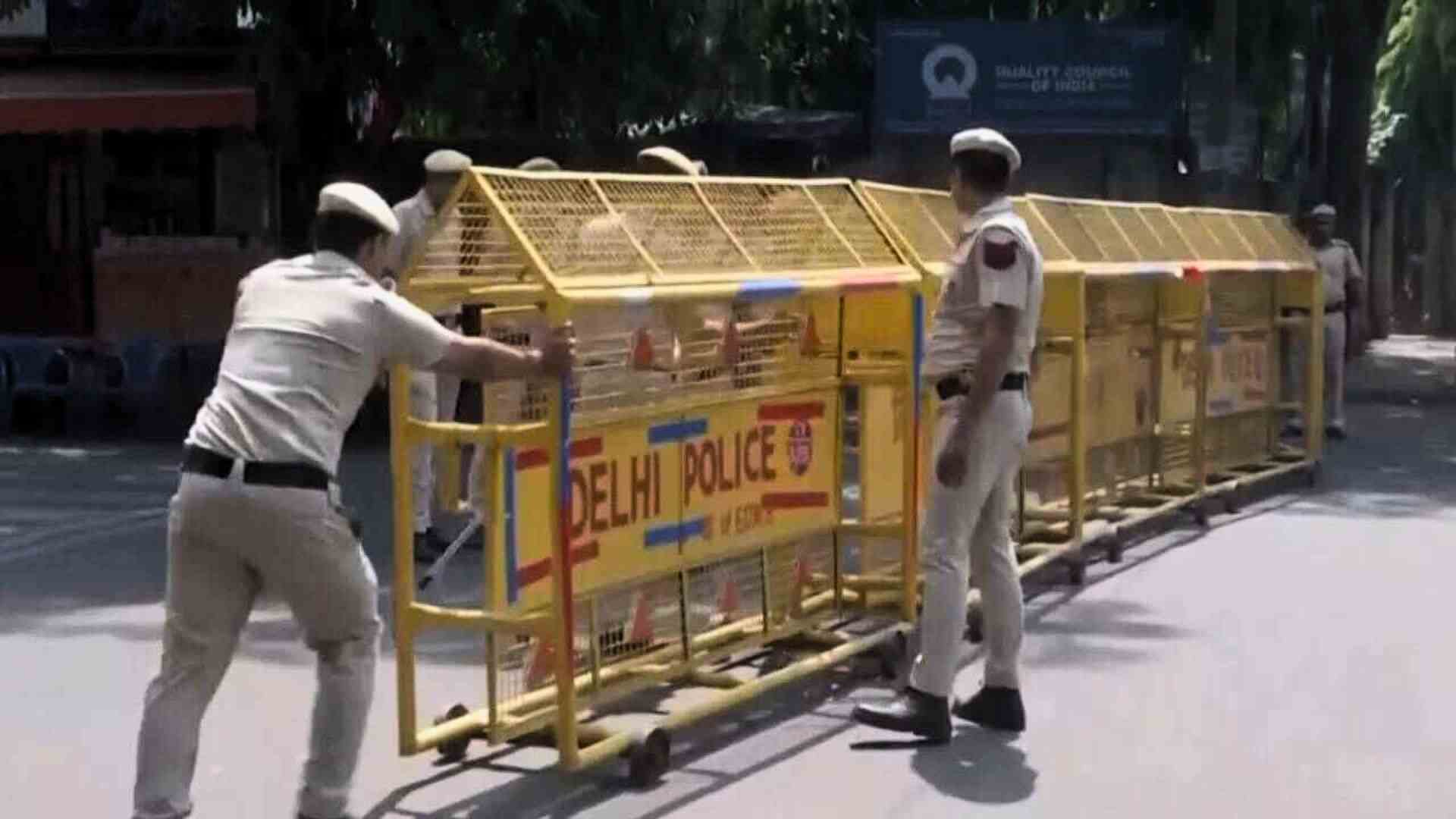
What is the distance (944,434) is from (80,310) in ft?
53.0

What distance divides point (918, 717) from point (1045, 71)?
16.6m

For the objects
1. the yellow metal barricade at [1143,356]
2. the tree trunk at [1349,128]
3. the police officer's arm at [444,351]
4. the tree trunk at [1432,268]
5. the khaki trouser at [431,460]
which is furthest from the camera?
the tree trunk at [1432,268]

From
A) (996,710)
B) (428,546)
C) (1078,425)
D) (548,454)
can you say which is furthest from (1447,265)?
(548,454)

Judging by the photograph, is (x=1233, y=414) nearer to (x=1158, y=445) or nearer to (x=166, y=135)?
(x=1158, y=445)

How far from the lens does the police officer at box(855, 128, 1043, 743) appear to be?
25.2ft

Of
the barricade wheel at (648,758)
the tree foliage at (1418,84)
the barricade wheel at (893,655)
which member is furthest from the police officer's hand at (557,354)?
the tree foliage at (1418,84)

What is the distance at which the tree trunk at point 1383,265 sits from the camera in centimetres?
3793

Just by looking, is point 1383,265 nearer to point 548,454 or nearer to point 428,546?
point 428,546

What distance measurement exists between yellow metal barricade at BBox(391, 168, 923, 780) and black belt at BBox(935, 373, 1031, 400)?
576 millimetres

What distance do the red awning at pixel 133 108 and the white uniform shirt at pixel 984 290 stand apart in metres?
12.5

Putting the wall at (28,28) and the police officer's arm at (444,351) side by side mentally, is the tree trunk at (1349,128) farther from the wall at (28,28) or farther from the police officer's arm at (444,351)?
the police officer's arm at (444,351)

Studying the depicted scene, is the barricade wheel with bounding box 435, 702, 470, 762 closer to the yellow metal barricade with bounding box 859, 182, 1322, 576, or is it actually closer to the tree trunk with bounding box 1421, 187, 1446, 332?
the yellow metal barricade with bounding box 859, 182, 1322, 576

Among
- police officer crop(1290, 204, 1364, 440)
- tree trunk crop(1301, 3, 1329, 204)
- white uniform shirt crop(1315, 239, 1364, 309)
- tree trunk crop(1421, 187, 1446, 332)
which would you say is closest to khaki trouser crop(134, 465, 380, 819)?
police officer crop(1290, 204, 1364, 440)

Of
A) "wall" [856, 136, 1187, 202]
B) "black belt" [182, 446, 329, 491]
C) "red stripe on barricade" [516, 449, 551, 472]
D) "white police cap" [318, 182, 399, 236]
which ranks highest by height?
"wall" [856, 136, 1187, 202]
